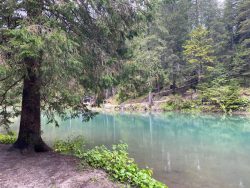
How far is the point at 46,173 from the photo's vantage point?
554 cm

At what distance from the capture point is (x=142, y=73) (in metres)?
8.27

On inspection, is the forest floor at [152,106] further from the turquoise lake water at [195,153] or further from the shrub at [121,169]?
the shrub at [121,169]

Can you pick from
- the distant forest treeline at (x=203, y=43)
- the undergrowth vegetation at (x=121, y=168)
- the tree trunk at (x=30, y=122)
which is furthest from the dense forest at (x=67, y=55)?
the distant forest treeline at (x=203, y=43)

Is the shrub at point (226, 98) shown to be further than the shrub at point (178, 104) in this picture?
No

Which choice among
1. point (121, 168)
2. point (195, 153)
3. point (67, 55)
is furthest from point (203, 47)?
point (121, 168)

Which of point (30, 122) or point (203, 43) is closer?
point (30, 122)

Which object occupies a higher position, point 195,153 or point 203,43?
point 203,43

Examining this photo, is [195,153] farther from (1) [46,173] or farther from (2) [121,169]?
(1) [46,173]

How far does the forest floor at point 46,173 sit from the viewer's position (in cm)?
487

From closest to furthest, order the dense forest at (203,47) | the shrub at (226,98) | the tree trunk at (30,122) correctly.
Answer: the tree trunk at (30,122), the shrub at (226,98), the dense forest at (203,47)

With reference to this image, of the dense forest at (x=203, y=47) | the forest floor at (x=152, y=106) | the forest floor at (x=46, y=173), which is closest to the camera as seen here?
the forest floor at (x=46, y=173)

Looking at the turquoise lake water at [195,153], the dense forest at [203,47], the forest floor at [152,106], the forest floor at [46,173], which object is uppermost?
the dense forest at [203,47]

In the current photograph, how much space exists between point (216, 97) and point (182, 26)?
1185 centimetres

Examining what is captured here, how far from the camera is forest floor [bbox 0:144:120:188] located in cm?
487
